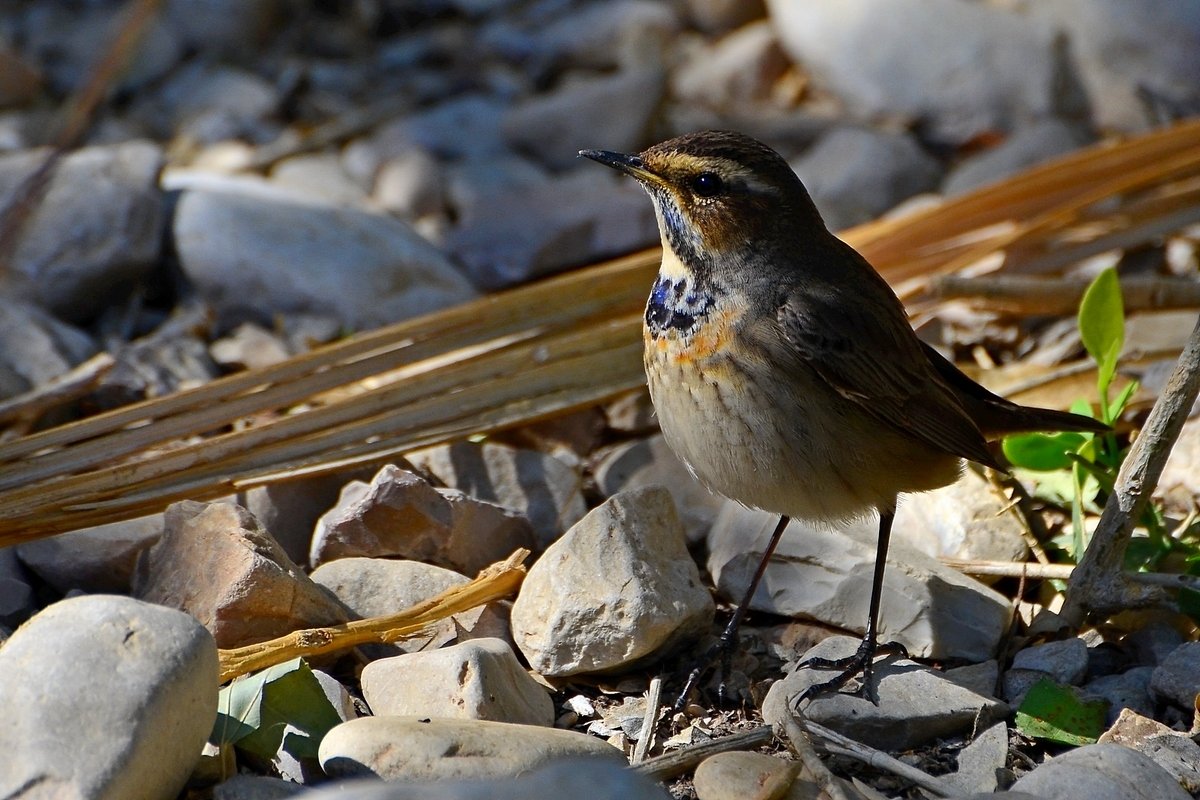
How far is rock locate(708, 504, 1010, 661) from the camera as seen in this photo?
4.09 meters

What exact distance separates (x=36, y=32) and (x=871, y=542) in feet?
19.8

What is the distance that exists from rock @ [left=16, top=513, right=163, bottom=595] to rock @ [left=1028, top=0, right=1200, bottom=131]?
225 inches

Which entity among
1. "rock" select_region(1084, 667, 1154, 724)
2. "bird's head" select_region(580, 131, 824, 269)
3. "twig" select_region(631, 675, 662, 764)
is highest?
"bird's head" select_region(580, 131, 824, 269)

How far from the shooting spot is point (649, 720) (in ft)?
12.3

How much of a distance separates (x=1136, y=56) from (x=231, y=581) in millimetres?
6019

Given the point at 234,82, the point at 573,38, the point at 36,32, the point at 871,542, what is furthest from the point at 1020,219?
the point at 36,32

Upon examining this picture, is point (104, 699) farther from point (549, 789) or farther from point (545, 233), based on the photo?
point (545, 233)

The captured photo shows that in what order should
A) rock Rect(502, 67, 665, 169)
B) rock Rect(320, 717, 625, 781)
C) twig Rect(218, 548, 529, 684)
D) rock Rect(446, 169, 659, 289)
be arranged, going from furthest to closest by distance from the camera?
rock Rect(502, 67, 665, 169) → rock Rect(446, 169, 659, 289) → twig Rect(218, 548, 529, 684) → rock Rect(320, 717, 625, 781)

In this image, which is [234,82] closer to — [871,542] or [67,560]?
[67,560]

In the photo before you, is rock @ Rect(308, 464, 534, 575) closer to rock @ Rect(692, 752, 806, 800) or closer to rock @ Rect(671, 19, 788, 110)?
rock @ Rect(692, 752, 806, 800)

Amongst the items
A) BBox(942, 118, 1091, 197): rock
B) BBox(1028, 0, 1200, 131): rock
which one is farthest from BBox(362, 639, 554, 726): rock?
BBox(1028, 0, 1200, 131): rock

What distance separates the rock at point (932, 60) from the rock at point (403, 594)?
4.63 m

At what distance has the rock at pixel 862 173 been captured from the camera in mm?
6934

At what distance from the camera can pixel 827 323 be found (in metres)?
4.01
